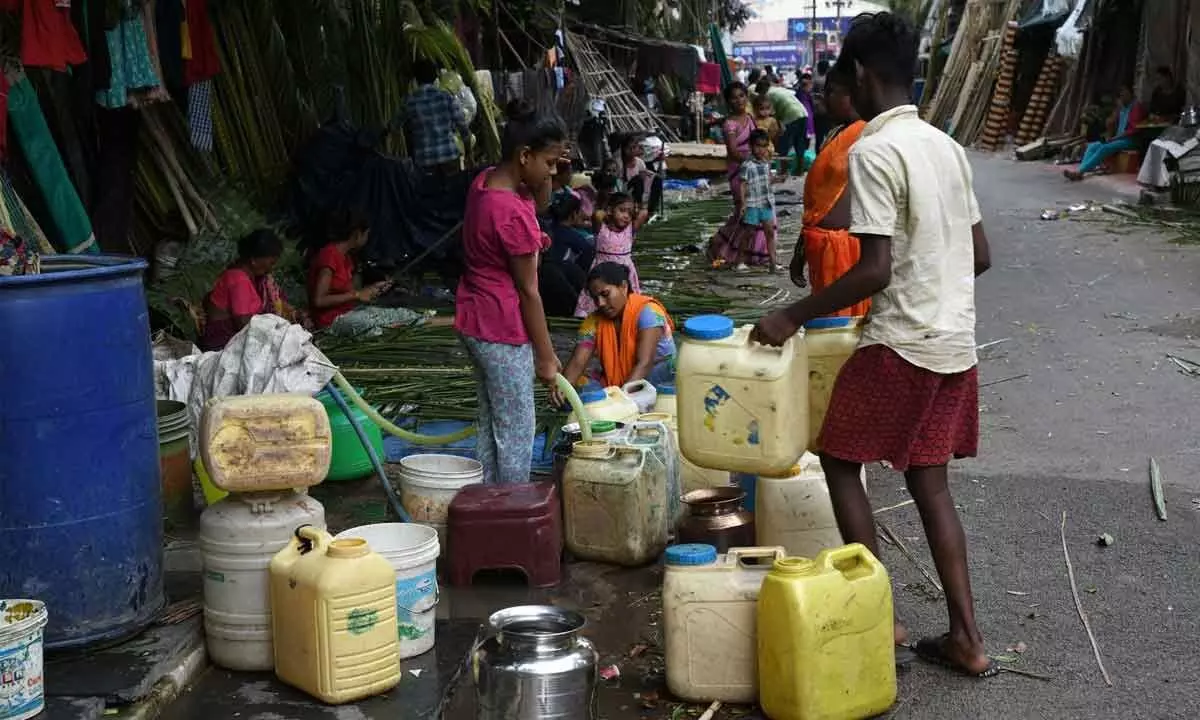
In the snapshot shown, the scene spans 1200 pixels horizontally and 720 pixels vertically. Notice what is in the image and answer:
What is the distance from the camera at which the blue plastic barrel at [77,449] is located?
13.2 feet

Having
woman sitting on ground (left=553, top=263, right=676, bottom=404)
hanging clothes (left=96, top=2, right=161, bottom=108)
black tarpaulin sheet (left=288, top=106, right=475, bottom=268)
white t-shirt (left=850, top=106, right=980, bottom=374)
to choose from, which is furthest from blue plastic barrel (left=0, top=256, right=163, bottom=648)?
black tarpaulin sheet (left=288, top=106, right=475, bottom=268)

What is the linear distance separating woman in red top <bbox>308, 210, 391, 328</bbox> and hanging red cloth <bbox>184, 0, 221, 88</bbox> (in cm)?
132

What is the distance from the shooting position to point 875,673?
13.1ft

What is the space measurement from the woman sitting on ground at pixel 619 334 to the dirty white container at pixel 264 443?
2.33m

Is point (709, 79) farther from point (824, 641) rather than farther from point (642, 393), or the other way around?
point (824, 641)

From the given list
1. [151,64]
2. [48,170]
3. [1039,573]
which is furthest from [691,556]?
[151,64]

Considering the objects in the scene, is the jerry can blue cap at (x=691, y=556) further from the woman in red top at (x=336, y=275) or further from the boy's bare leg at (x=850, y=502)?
the woman in red top at (x=336, y=275)

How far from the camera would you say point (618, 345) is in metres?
6.72

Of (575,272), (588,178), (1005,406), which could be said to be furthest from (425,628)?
(588,178)

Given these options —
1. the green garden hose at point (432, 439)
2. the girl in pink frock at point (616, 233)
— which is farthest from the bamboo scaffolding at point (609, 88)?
the green garden hose at point (432, 439)

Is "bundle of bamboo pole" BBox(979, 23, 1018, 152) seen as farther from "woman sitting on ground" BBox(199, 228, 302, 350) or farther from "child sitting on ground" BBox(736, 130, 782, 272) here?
"woman sitting on ground" BBox(199, 228, 302, 350)

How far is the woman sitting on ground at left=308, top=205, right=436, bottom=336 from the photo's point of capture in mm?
9320

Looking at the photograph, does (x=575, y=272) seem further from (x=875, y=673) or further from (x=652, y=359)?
(x=875, y=673)

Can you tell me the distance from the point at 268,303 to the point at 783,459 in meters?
4.35
